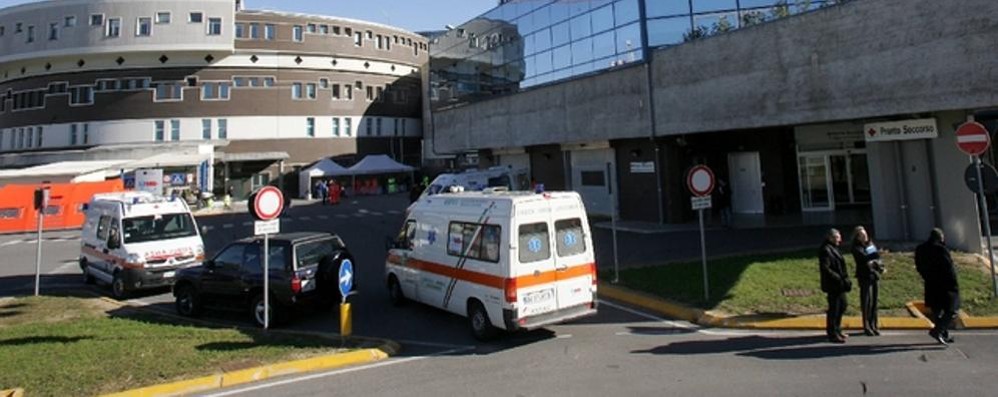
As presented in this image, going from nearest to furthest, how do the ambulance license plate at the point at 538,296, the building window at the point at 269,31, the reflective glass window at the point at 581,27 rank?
the ambulance license plate at the point at 538,296
the reflective glass window at the point at 581,27
the building window at the point at 269,31

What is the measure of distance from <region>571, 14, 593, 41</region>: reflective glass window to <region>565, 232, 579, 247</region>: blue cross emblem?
16009mm

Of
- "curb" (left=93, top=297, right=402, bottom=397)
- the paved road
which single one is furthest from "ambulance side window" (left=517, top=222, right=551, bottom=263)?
"curb" (left=93, top=297, right=402, bottom=397)

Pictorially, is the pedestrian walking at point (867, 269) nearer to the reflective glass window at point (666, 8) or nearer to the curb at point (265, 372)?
the curb at point (265, 372)

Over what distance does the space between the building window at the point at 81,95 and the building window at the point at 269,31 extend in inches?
626

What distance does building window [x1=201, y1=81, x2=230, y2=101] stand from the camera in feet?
174

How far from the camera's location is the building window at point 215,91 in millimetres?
53000

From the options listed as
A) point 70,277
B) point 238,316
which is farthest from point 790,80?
point 70,277

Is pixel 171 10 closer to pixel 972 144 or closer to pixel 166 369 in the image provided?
pixel 166 369

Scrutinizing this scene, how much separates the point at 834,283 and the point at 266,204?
28.5ft

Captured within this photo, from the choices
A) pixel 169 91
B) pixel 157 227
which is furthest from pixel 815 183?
pixel 169 91

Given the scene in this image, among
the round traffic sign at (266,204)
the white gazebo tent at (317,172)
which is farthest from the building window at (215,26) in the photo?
the round traffic sign at (266,204)

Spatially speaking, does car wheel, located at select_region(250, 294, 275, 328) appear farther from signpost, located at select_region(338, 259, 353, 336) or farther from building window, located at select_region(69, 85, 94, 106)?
building window, located at select_region(69, 85, 94, 106)

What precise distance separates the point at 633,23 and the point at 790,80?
7486 mm

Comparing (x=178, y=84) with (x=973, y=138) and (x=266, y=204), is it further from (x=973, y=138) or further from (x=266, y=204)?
(x=973, y=138)
